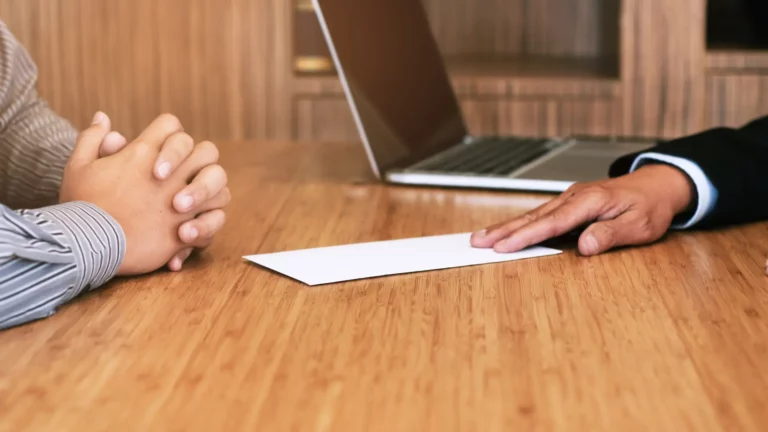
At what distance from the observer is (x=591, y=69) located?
191 centimetres

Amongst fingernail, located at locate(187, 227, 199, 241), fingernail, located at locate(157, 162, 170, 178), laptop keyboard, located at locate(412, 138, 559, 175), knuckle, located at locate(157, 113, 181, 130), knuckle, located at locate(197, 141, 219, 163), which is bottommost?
laptop keyboard, located at locate(412, 138, 559, 175)

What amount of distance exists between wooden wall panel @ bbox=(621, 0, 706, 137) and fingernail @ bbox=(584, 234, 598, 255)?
0.90 m

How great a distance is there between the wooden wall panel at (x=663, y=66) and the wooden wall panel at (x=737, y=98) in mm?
21

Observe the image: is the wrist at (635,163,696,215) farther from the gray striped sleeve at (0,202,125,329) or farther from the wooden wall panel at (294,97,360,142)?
the wooden wall panel at (294,97,360,142)

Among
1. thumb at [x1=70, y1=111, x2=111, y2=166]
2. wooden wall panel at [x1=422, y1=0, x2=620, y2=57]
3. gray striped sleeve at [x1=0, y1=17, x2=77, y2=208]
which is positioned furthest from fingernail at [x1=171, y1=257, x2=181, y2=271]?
wooden wall panel at [x1=422, y1=0, x2=620, y2=57]

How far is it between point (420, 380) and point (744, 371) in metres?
0.20

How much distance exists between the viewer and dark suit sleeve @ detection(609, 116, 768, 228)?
1.03 metres

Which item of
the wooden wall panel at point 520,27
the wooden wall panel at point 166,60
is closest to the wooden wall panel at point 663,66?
the wooden wall panel at point 520,27

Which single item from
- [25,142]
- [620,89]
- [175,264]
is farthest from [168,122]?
[620,89]

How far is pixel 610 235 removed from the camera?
3.02 feet

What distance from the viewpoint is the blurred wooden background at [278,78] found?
1725mm

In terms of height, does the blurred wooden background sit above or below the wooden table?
below

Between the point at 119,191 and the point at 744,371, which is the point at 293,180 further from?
the point at 744,371

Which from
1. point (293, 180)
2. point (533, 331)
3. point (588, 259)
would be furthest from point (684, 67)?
point (533, 331)
